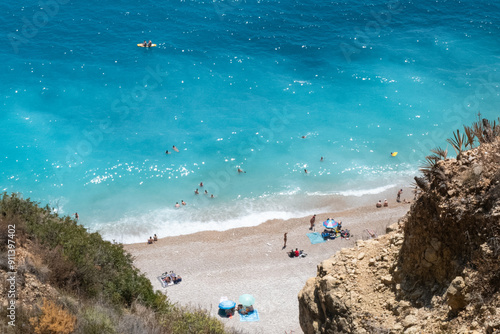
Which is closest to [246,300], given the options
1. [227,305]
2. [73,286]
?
[227,305]

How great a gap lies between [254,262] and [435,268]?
18723 mm

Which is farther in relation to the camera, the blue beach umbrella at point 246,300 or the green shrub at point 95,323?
the blue beach umbrella at point 246,300

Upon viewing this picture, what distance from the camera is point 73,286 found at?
12281mm

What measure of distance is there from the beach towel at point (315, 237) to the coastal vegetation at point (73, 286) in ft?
50.3

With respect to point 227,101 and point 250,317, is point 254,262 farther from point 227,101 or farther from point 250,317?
point 227,101

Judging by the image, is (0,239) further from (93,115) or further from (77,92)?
(77,92)

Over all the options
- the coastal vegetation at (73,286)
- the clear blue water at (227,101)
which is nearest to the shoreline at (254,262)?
the clear blue water at (227,101)

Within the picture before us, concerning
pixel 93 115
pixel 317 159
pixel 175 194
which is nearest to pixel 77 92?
pixel 93 115

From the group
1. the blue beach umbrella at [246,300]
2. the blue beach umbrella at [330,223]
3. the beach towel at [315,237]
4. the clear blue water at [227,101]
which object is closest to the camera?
the blue beach umbrella at [246,300]

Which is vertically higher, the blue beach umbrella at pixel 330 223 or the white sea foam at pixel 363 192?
the white sea foam at pixel 363 192

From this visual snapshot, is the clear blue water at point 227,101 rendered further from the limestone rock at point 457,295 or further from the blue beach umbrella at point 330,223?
the limestone rock at point 457,295

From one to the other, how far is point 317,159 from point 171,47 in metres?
20.8

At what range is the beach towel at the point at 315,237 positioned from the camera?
2867 centimetres

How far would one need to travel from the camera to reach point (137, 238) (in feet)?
97.0
